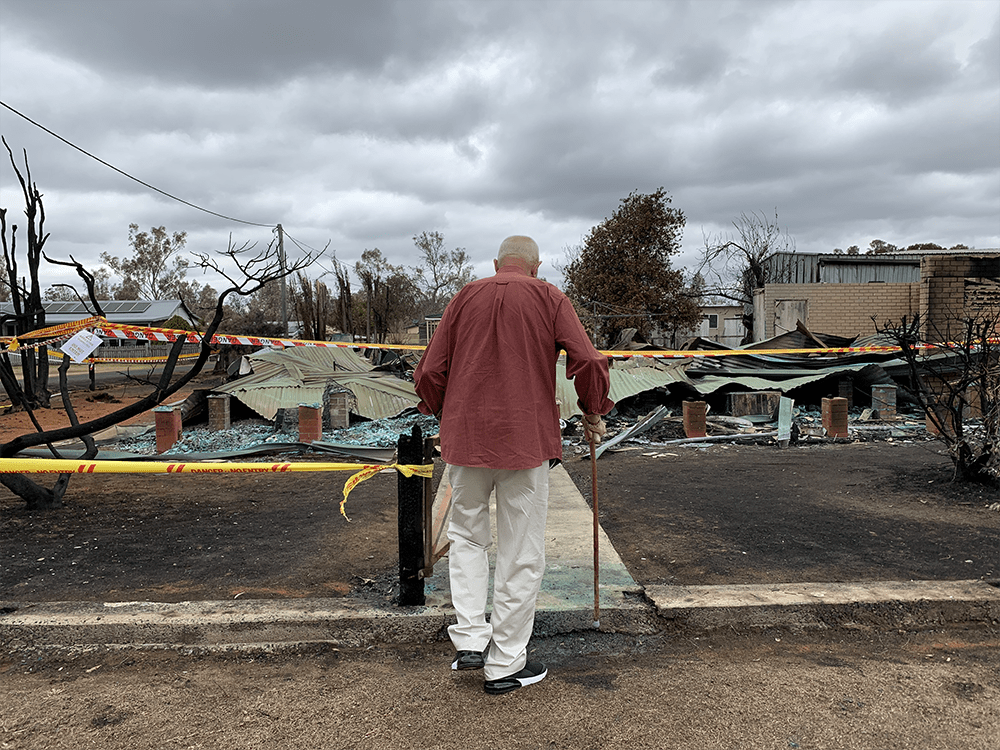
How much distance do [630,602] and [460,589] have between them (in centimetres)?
104

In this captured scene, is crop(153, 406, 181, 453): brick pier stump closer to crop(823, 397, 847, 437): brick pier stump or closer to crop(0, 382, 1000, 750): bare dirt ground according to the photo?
crop(0, 382, 1000, 750): bare dirt ground

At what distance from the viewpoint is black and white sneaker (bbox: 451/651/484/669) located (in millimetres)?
2882

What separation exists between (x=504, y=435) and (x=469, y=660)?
0.97m

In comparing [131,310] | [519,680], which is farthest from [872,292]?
[131,310]

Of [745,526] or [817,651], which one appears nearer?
[817,651]

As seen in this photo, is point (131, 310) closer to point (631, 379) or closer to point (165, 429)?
point (165, 429)

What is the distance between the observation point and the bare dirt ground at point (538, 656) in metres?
2.47

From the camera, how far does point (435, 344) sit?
2965mm

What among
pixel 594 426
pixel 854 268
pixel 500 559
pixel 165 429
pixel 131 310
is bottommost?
pixel 165 429

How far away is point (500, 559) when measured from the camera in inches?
113

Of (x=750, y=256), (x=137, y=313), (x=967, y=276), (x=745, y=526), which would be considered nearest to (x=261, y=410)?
(x=745, y=526)

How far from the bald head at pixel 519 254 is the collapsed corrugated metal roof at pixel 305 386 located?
6931 millimetres

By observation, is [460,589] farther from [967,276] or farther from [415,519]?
[967,276]

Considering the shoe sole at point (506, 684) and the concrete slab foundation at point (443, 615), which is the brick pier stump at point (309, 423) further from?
the shoe sole at point (506, 684)
